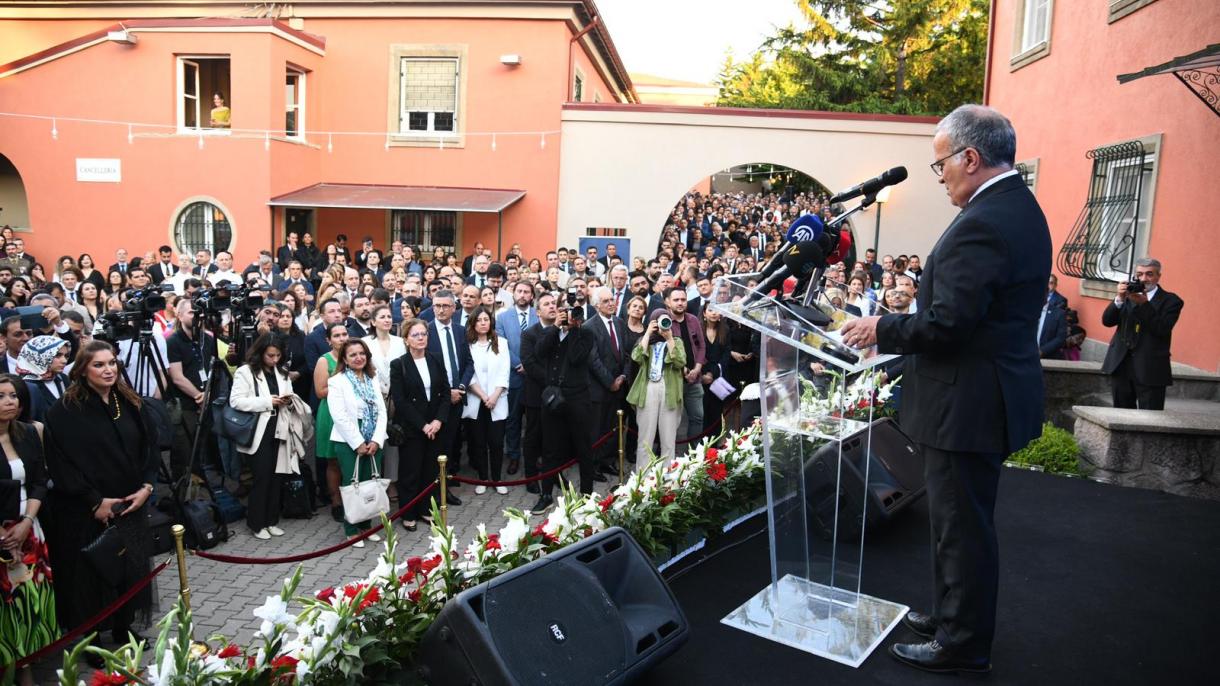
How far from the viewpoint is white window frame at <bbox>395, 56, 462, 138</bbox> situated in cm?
1862

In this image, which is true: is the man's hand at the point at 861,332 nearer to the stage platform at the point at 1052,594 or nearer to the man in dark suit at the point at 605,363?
the stage platform at the point at 1052,594

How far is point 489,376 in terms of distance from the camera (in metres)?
8.02

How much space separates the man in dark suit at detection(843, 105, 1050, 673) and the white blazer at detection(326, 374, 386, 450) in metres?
4.64

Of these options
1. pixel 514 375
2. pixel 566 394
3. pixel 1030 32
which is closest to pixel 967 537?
pixel 566 394

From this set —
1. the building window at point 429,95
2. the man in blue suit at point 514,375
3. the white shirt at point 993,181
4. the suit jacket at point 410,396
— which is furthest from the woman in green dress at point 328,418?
the building window at point 429,95

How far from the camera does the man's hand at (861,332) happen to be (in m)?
3.04

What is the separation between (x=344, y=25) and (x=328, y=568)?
51.8 feet

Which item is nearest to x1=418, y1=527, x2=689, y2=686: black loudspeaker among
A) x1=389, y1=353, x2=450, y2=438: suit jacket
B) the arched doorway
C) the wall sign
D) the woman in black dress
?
the woman in black dress

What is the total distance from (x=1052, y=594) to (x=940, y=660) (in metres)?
1.20

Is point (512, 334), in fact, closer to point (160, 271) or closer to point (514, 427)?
point (514, 427)

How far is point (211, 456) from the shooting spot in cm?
761

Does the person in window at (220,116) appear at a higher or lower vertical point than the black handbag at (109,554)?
higher

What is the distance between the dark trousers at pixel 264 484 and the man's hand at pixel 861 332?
16.9 ft

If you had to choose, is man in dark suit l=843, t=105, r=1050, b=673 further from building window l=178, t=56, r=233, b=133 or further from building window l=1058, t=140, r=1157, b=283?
building window l=178, t=56, r=233, b=133
